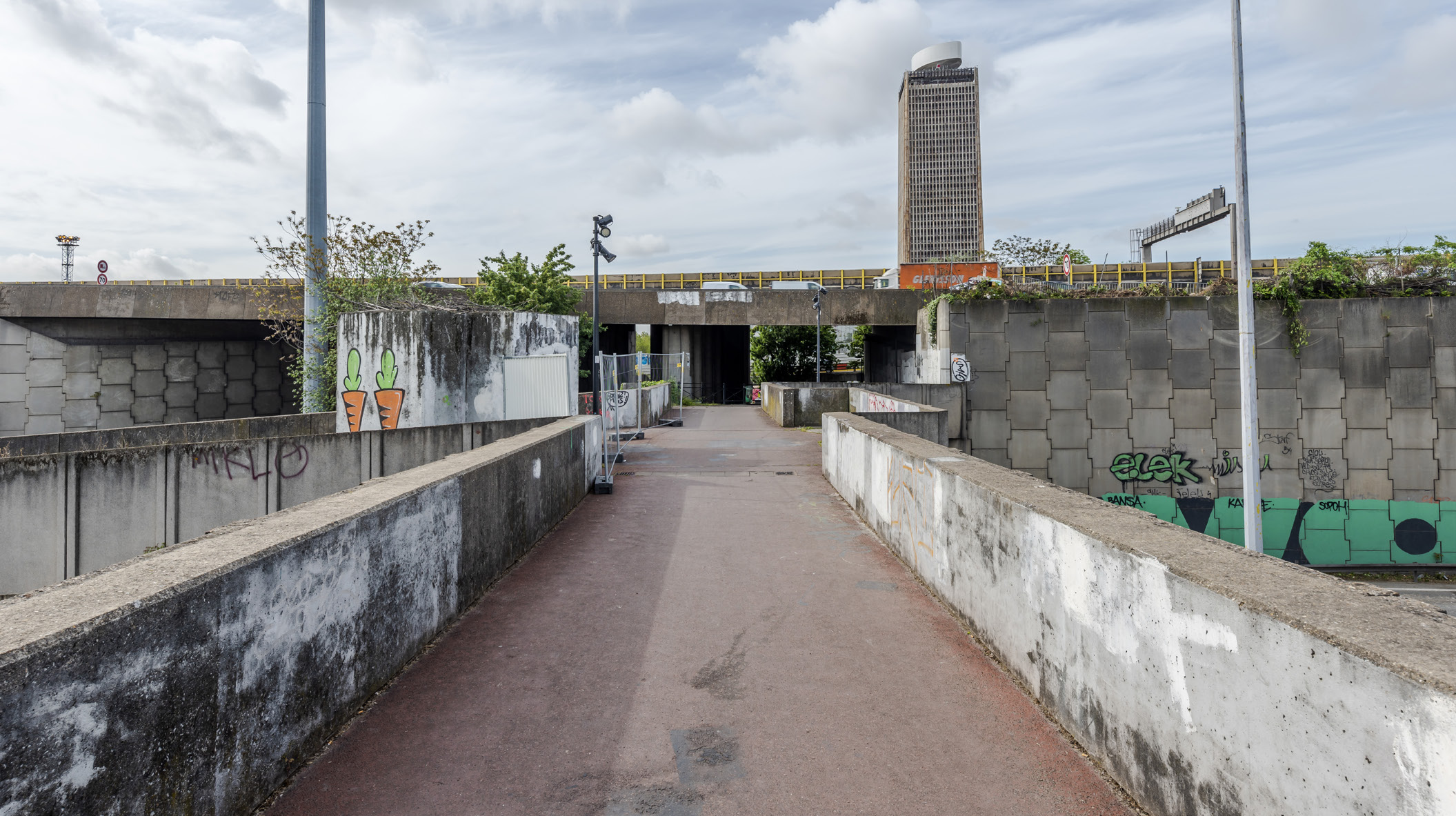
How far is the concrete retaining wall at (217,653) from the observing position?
7.25 ft

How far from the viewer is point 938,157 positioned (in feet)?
524

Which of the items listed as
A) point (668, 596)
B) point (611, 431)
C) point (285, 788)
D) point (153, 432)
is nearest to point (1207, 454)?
point (611, 431)

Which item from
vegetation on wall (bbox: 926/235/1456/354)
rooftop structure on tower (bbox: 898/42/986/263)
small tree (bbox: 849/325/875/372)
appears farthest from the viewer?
rooftop structure on tower (bbox: 898/42/986/263)

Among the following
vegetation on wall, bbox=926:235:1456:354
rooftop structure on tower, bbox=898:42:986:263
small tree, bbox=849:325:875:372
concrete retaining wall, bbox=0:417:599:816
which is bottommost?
concrete retaining wall, bbox=0:417:599:816

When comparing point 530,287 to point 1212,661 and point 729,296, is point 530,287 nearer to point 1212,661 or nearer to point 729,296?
point 729,296

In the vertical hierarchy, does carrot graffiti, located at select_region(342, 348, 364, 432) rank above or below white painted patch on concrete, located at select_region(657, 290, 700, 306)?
below

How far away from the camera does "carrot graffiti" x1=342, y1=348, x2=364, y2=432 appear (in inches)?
615

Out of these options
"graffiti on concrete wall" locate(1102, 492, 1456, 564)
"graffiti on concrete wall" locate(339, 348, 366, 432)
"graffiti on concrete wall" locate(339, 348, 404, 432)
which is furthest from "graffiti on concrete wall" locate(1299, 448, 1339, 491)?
"graffiti on concrete wall" locate(339, 348, 366, 432)

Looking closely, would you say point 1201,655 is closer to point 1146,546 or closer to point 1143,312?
point 1146,546

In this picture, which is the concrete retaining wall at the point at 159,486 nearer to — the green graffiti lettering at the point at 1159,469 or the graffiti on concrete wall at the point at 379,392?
the graffiti on concrete wall at the point at 379,392

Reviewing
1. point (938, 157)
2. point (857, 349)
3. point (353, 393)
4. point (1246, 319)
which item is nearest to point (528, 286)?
point (353, 393)

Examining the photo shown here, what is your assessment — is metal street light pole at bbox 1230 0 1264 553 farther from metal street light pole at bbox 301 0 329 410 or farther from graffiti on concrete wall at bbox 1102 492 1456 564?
metal street light pole at bbox 301 0 329 410

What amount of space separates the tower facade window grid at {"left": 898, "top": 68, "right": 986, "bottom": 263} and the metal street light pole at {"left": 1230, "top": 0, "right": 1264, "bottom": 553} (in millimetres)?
149691

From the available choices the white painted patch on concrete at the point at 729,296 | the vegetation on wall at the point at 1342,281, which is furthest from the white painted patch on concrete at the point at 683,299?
the vegetation on wall at the point at 1342,281
